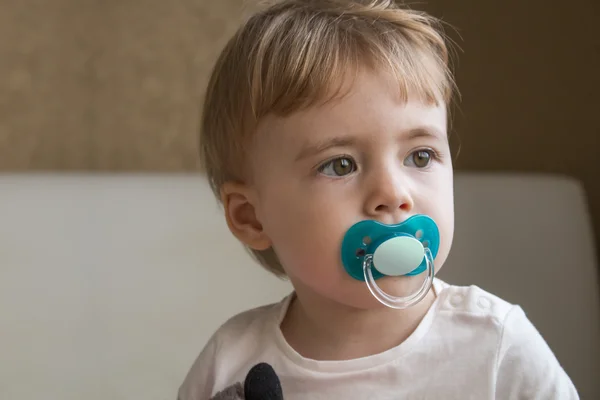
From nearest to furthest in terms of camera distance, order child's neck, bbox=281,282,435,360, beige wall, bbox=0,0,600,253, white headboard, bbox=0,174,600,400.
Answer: child's neck, bbox=281,282,435,360, white headboard, bbox=0,174,600,400, beige wall, bbox=0,0,600,253

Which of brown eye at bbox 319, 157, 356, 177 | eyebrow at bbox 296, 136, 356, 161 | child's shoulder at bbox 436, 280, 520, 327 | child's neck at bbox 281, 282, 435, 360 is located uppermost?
eyebrow at bbox 296, 136, 356, 161

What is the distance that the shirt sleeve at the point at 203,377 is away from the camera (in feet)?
2.81

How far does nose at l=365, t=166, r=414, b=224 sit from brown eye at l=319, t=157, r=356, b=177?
0.03 m

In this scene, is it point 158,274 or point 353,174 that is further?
point 158,274

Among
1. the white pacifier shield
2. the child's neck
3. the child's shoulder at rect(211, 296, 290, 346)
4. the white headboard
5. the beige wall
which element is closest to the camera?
the white pacifier shield

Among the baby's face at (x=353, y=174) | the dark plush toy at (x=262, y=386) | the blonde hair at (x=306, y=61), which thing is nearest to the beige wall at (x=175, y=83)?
the blonde hair at (x=306, y=61)

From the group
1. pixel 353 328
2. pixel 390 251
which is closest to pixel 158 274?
pixel 353 328

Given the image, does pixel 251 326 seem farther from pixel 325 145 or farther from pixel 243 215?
pixel 325 145

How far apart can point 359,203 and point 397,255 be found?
58 mm

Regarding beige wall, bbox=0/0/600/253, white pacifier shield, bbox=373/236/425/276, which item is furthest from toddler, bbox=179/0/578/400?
beige wall, bbox=0/0/600/253

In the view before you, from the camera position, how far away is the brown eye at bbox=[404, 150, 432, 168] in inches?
27.3

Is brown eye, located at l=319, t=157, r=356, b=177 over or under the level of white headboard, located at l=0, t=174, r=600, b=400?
over

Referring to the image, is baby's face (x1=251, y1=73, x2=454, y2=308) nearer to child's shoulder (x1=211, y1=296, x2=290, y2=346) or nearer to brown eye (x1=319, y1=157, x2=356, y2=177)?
brown eye (x1=319, y1=157, x2=356, y2=177)

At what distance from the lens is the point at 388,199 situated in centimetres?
65
